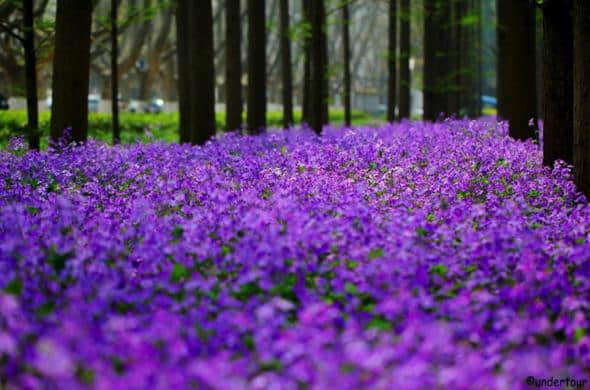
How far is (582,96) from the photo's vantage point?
6801mm

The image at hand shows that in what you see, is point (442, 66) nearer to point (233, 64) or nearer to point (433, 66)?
point (433, 66)

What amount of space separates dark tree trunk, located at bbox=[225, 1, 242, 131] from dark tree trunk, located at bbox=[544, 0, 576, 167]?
923 centimetres

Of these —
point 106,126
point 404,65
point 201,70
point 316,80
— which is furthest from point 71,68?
point 404,65

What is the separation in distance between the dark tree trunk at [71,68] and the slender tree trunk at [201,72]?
254cm

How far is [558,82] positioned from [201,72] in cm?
651

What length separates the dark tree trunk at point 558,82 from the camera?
8000mm

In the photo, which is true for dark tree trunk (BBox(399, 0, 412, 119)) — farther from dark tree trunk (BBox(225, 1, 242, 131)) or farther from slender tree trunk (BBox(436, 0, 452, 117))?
dark tree trunk (BBox(225, 1, 242, 131))

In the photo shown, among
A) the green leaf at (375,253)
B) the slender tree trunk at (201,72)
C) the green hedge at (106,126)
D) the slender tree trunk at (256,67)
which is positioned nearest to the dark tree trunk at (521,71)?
the slender tree trunk at (201,72)

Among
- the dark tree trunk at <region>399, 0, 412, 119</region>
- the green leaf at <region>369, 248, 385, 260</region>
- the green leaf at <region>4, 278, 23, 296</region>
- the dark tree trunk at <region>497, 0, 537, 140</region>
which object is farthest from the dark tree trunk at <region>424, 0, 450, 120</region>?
the green leaf at <region>4, 278, 23, 296</region>

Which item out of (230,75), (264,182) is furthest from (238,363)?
(230,75)

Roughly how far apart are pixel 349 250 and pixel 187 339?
135 centimetres

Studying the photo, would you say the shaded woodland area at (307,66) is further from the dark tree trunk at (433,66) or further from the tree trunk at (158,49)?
the tree trunk at (158,49)

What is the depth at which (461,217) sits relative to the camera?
15.7 feet

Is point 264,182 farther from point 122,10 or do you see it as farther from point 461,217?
point 122,10
